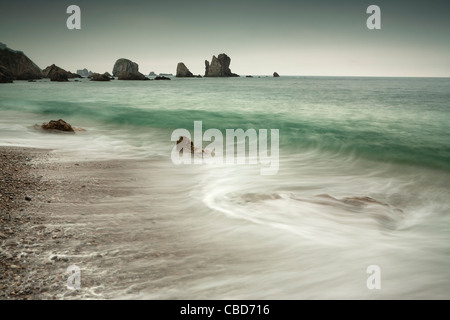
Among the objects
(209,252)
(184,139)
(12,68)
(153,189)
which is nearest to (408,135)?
(184,139)

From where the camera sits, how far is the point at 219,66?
5448 inches

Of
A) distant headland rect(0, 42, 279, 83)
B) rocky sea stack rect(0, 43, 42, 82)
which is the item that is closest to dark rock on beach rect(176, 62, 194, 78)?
distant headland rect(0, 42, 279, 83)

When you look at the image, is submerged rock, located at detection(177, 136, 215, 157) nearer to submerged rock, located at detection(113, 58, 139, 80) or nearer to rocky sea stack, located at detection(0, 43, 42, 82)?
rocky sea stack, located at detection(0, 43, 42, 82)

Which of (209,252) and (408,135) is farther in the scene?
(408,135)

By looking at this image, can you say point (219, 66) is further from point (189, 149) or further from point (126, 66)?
point (189, 149)

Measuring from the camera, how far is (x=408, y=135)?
12.7m

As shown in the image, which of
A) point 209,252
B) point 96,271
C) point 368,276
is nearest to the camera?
point 96,271

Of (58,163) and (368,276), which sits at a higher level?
(58,163)

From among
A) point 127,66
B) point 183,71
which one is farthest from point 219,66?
point 127,66

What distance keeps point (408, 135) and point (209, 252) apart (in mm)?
12229

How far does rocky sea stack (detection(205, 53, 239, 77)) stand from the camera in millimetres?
136475
